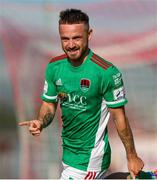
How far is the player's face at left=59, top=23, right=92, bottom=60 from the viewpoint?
2.96 meters

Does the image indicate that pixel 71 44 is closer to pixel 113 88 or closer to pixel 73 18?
pixel 73 18

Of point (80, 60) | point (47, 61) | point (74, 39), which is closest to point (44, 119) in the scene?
point (80, 60)

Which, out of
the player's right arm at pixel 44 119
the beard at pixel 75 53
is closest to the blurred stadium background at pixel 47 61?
the player's right arm at pixel 44 119

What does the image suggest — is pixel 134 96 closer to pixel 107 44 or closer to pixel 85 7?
pixel 107 44

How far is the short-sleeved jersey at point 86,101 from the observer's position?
302 cm

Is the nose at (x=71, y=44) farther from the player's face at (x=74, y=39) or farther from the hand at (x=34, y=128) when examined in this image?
the hand at (x=34, y=128)

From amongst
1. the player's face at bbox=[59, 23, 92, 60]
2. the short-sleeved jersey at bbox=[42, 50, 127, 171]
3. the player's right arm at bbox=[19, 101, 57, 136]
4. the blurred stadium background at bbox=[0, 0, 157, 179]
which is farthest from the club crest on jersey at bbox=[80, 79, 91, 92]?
the blurred stadium background at bbox=[0, 0, 157, 179]

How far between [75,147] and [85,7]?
1708mm

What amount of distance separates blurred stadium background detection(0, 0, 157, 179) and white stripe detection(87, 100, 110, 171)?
145 centimetres

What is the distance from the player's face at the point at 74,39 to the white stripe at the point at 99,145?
0.32 metres

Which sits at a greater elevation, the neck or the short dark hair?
the short dark hair

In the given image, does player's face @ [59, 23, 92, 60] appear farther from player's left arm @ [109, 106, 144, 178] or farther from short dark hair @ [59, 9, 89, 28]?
player's left arm @ [109, 106, 144, 178]

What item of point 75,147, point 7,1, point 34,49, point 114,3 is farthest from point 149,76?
point 75,147

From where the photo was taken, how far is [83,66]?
3.05 meters
